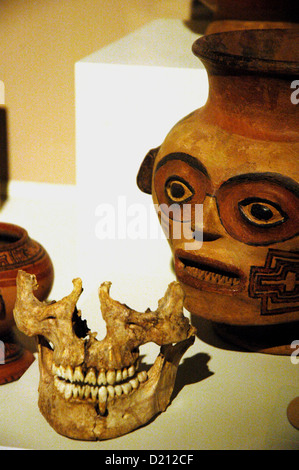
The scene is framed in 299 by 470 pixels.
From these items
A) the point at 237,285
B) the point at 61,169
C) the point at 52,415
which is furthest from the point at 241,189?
the point at 61,169

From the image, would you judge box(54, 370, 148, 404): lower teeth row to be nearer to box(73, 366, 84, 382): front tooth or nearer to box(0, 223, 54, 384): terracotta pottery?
box(73, 366, 84, 382): front tooth

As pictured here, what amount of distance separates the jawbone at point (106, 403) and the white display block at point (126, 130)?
0.59 meters

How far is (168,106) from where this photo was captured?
182cm

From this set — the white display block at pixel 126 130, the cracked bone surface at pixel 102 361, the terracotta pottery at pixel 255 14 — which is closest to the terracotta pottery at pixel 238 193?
the cracked bone surface at pixel 102 361

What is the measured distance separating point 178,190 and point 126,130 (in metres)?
0.55

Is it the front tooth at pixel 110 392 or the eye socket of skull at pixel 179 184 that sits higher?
the eye socket of skull at pixel 179 184

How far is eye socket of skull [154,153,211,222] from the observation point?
1.31 m

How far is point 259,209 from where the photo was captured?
1.26 meters

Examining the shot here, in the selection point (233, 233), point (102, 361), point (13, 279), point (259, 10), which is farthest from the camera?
point (259, 10)

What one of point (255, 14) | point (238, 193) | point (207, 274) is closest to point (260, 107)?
point (238, 193)

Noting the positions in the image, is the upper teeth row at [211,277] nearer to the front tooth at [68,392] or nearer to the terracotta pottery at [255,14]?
the front tooth at [68,392]

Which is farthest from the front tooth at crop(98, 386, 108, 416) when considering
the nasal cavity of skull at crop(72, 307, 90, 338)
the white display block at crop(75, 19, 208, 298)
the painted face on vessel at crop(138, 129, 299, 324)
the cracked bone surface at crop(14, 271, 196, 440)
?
the white display block at crop(75, 19, 208, 298)

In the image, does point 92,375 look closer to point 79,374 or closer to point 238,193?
point 79,374

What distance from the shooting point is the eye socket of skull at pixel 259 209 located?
1237mm
